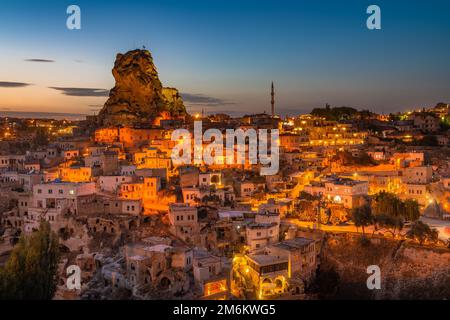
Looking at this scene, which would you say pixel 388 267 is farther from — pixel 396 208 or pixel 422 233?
pixel 396 208

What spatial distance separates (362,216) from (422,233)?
9.10 feet

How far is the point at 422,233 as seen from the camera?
22.3 m

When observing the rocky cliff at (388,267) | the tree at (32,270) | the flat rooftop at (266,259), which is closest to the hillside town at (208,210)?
the flat rooftop at (266,259)

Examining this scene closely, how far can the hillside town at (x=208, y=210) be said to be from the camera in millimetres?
20250

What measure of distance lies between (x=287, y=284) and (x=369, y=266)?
4559mm

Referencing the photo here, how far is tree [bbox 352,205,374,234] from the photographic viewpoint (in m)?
23.5

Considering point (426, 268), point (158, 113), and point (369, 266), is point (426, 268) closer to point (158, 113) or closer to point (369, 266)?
point (369, 266)

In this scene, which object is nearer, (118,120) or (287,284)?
(287,284)

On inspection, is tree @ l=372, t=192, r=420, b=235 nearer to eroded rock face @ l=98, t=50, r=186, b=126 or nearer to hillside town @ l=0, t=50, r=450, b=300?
hillside town @ l=0, t=50, r=450, b=300

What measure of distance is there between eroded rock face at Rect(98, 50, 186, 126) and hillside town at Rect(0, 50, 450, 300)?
720cm

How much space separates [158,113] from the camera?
4662 centimetres

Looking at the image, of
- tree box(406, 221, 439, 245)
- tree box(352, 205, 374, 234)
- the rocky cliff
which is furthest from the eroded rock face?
tree box(406, 221, 439, 245)
